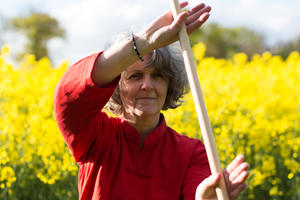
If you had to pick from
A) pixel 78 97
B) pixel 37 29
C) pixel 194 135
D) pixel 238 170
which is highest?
pixel 37 29

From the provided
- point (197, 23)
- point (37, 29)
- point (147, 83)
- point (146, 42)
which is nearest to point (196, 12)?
point (197, 23)

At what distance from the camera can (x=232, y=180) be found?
1.29 m

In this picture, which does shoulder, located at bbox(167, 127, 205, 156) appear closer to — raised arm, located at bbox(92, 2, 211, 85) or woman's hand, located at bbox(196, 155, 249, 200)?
woman's hand, located at bbox(196, 155, 249, 200)

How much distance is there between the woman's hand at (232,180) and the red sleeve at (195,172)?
29 centimetres

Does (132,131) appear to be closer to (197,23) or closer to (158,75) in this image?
(158,75)

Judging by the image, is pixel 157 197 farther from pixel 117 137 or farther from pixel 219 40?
pixel 219 40

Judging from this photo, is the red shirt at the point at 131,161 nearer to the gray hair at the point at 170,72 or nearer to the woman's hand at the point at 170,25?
the gray hair at the point at 170,72

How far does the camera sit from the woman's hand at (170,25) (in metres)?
1.23

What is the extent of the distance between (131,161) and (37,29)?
3462 cm

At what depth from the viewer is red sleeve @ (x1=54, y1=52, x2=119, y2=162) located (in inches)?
50.8

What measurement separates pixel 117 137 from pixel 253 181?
2082mm

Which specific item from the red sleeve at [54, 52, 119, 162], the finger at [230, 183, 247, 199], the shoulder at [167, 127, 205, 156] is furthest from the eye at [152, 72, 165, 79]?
the finger at [230, 183, 247, 199]

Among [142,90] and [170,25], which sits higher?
[170,25]

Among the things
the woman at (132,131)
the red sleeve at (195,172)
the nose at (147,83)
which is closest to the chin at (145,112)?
the woman at (132,131)
